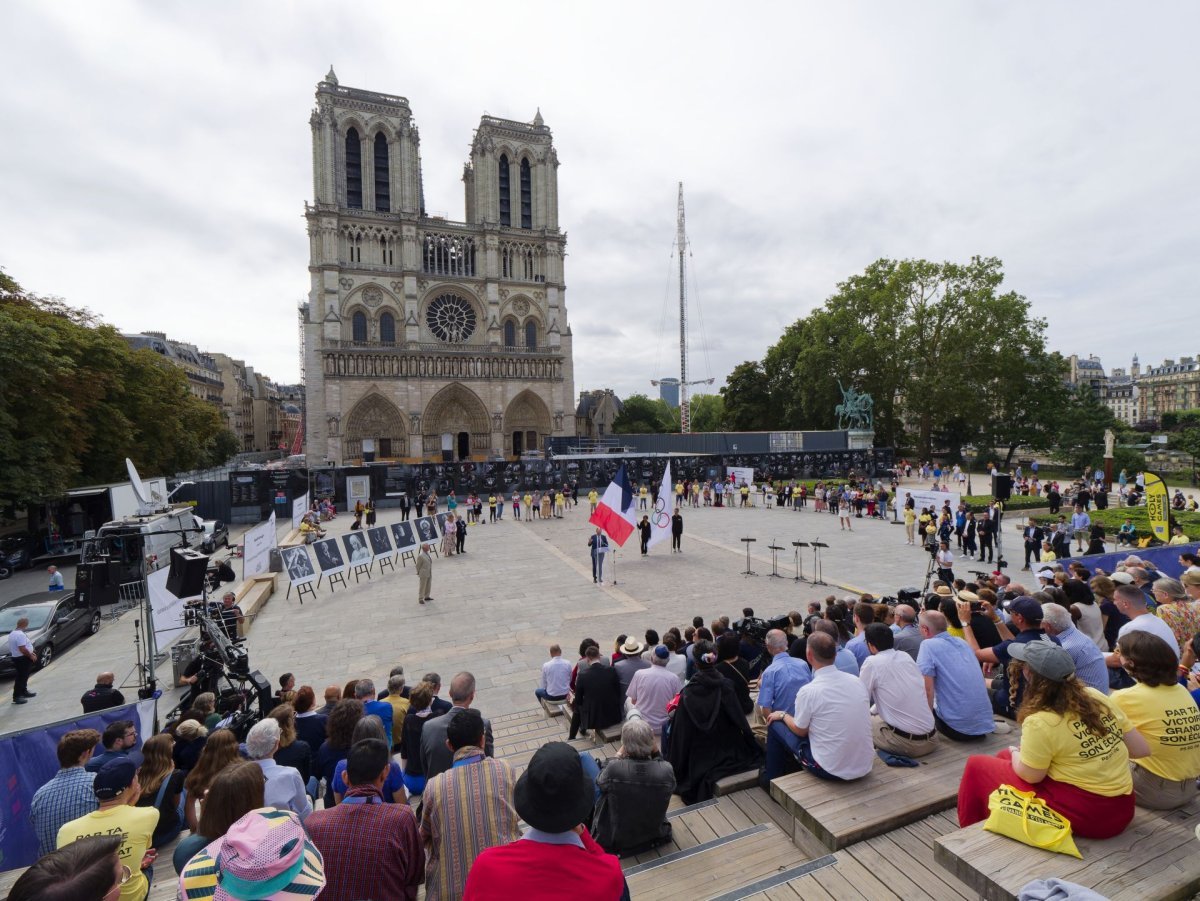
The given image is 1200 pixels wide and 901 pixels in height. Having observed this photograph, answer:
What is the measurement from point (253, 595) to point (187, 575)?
402cm

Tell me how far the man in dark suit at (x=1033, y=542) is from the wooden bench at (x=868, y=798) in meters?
13.5

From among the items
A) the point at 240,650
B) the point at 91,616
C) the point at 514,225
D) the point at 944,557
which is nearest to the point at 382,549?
the point at 91,616

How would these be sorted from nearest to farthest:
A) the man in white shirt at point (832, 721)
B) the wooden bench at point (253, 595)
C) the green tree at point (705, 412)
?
the man in white shirt at point (832, 721) → the wooden bench at point (253, 595) → the green tree at point (705, 412)

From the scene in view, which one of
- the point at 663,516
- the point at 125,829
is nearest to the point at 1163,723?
the point at 125,829

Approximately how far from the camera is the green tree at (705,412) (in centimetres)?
8719

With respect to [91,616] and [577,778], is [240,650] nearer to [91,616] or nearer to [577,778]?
[91,616]

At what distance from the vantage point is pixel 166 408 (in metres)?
29.4

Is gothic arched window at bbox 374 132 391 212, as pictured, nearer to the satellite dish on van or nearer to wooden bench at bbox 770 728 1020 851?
the satellite dish on van

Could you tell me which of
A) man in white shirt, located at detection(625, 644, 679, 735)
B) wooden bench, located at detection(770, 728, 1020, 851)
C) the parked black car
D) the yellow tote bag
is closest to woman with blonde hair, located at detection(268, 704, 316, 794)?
man in white shirt, located at detection(625, 644, 679, 735)

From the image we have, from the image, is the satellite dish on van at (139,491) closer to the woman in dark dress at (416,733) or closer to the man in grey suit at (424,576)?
the man in grey suit at (424,576)

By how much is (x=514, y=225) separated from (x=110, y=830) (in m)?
57.7

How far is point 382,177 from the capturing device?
5081 centimetres

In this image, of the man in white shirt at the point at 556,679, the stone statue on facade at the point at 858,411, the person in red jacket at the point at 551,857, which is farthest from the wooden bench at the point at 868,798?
the stone statue on facade at the point at 858,411

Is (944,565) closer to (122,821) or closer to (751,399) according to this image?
(122,821)
